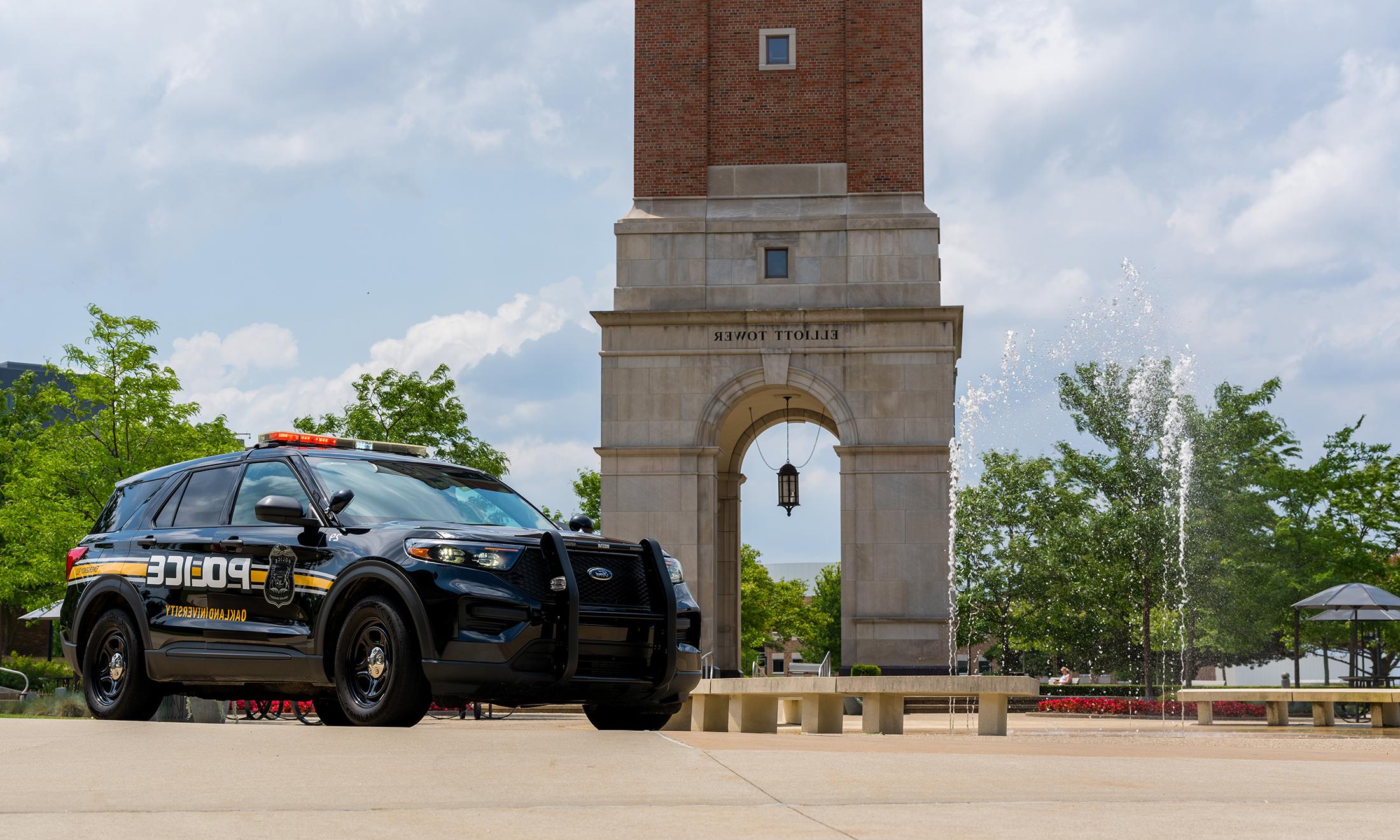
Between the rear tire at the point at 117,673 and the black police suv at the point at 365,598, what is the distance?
0.02 metres

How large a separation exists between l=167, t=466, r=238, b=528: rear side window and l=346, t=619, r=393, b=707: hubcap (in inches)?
72.9

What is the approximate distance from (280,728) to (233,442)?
32453mm

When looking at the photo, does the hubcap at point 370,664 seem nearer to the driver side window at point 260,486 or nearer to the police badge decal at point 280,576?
the police badge decal at point 280,576

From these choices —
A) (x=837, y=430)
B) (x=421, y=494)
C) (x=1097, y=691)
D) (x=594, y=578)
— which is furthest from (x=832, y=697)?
(x=1097, y=691)

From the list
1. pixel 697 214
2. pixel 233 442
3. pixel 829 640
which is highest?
pixel 697 214

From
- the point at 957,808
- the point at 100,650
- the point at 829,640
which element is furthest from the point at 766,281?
the point at 829,640

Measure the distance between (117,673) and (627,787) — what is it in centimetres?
595

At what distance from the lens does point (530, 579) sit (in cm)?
916

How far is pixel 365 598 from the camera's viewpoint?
30.4 feet

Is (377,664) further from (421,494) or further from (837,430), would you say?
(837,430)

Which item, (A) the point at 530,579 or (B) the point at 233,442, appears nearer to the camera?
(A) the point at 530,579

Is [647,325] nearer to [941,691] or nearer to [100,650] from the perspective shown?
[941,691]

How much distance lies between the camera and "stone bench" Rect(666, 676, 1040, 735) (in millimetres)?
15469

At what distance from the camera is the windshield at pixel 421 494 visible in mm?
10078
